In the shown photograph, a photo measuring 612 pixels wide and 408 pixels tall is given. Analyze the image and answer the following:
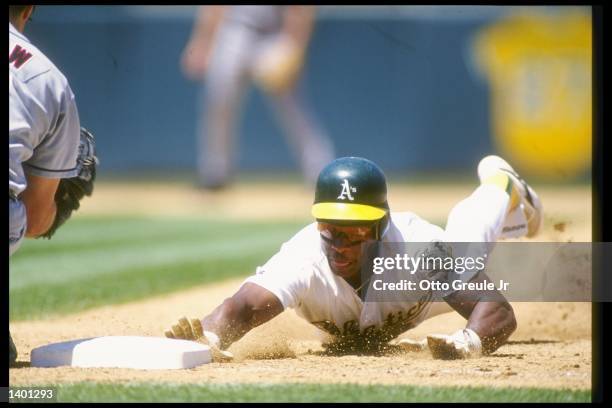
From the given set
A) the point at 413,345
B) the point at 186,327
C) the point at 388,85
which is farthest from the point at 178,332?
the point at 388,85

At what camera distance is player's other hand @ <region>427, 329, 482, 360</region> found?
359 centimetres

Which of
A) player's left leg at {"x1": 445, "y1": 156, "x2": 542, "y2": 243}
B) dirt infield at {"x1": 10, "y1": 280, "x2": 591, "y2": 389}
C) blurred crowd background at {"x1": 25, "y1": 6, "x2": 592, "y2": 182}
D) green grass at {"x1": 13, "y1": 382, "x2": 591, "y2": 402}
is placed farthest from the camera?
blurred crowd background at {"x1": 25, "y1": 6, "x2": 592, "y2": 182}

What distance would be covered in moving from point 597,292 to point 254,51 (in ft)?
26.4

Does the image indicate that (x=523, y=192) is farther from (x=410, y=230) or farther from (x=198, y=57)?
(x=198, y=57)

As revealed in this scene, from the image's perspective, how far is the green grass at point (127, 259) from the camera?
5789 millimetres

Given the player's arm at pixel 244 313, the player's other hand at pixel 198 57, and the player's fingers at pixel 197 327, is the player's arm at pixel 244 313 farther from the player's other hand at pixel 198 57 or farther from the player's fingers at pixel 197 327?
the player's other hand at pixel 198 57

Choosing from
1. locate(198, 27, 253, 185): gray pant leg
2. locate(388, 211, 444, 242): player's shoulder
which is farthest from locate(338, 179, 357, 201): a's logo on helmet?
locate(198, 27, 253, 185): gray pant leg

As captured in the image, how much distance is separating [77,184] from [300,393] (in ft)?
4.79

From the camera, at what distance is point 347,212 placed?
141 inches

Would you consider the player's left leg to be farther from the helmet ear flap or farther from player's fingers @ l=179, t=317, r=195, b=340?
player's fingers @ l=179, t=317, r=195, b=340

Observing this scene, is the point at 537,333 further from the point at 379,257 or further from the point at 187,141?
the point at 187,141

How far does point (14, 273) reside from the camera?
666 cm

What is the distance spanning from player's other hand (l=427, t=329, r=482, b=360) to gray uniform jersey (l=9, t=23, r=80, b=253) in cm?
141

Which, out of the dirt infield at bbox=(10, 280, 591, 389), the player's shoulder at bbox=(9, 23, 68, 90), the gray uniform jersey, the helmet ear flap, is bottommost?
the dirt infield at bbox=(10, 280, 591, 389)
